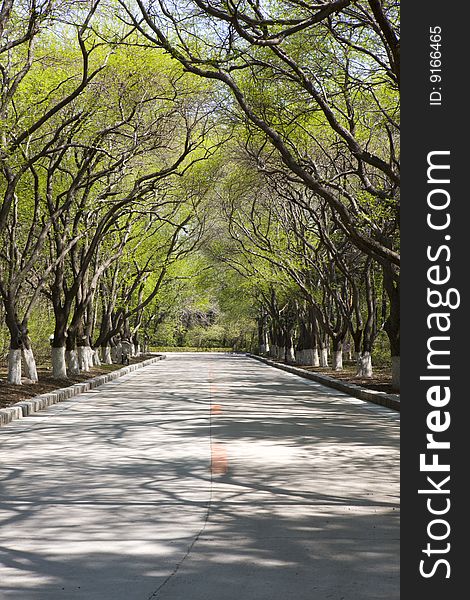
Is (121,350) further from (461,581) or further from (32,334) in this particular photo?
(461,581)

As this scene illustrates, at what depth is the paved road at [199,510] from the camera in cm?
606

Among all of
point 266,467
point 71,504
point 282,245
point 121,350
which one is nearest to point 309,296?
point 282,245

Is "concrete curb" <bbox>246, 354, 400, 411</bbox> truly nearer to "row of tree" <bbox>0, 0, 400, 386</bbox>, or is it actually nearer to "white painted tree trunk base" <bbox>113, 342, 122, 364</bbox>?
"row of tree" <bbox>0, 0, 400, 386</bbox>

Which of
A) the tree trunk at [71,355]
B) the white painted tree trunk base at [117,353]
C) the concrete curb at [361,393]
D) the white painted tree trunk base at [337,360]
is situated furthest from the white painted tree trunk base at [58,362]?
the white painted tree trunk base at [117,353]

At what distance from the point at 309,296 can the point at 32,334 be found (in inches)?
632

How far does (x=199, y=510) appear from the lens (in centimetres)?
845

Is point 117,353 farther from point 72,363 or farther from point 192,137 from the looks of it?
point 192,137

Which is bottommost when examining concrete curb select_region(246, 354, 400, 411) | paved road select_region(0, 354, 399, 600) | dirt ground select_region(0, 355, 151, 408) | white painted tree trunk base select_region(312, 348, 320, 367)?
paved road select_region(0, 354, 399, 600)

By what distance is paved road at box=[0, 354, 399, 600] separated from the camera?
606 centimetres

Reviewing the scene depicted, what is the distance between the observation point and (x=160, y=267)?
4469cm

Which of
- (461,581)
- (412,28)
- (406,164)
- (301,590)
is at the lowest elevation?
(301,590)

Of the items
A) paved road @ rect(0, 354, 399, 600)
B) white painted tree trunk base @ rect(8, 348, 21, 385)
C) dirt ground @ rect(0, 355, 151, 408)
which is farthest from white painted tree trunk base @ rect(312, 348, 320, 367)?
paved road @ rect(0, 354, 399, 600)

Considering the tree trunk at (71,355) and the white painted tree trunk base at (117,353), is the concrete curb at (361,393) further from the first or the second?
the white painted tree trunk base at (117,353)

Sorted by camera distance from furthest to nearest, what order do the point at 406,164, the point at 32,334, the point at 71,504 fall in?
1. the point at 32,334
2. the point at 71,504
3. the point at 406,164
